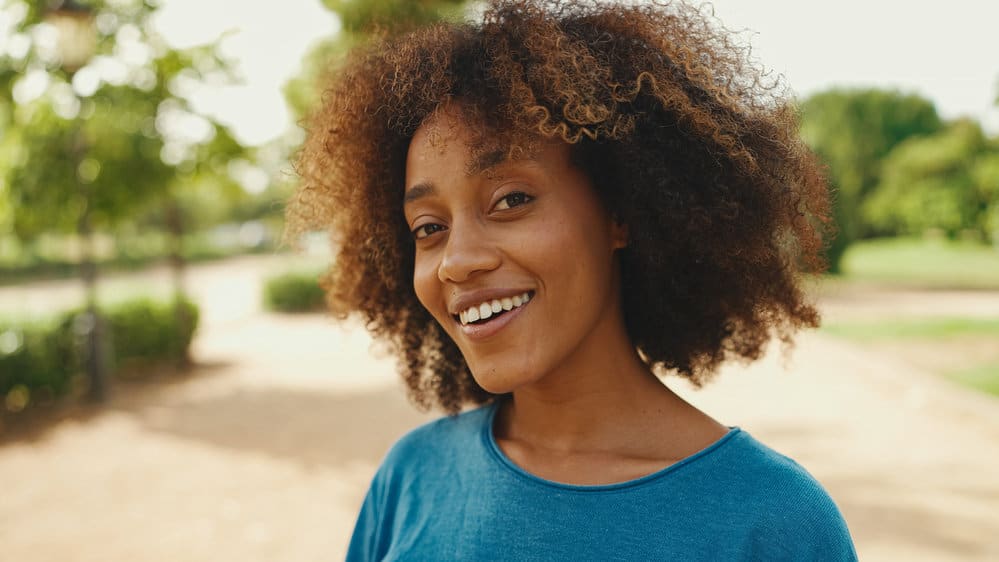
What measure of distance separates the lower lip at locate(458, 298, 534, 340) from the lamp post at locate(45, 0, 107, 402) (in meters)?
8.88

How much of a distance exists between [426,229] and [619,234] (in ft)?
1.39

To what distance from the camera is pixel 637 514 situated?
135 centimetres

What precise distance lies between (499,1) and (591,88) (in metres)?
0.33

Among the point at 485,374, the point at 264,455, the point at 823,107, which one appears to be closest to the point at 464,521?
the point at 485,374

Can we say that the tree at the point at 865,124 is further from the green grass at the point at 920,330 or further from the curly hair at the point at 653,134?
the curly hair at the point at 653,134

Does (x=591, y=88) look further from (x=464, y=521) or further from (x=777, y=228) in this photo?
(x=464, y=521)

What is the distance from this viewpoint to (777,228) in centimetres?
163

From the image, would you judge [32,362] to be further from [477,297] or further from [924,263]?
[924,263]

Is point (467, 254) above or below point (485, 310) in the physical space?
above

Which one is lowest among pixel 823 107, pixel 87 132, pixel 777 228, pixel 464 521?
pixel 464 521

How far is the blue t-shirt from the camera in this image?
1271 mm

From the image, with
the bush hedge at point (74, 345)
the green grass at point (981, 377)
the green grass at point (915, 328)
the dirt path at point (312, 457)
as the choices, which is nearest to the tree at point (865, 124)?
the green grass at point (915, 328)

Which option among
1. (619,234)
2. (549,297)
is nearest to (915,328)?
(619,234)

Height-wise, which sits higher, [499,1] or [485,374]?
[499,1]
